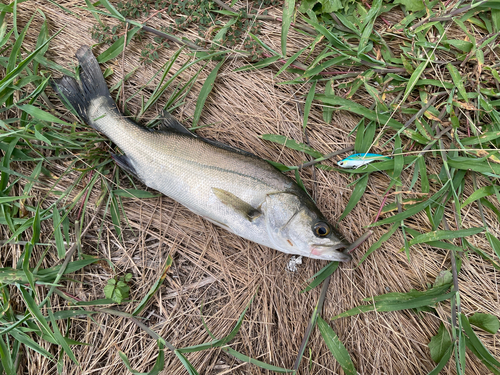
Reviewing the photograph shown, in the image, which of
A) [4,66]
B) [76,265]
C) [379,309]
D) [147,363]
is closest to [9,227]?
[76,265]

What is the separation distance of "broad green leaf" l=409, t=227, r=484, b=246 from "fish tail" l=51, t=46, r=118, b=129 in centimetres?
303

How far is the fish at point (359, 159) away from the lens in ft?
9.18

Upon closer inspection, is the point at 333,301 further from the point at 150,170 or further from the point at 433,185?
the point at 150,170

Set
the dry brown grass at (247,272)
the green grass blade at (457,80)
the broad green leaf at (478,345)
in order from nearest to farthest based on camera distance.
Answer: the broad green leaf at (478,345), the green grass blade at (457,80), the dry brown grass at (247,272)

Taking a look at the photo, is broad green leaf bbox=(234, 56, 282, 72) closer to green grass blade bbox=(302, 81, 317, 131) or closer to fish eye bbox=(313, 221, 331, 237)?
green grass blade bbox=(302, 81, 317, 131)

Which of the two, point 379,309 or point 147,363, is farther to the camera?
point 147,363

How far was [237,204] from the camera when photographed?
2594 mm

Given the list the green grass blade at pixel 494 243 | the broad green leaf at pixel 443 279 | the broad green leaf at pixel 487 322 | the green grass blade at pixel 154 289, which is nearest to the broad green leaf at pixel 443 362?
the broad green leaf at pixel 487 322

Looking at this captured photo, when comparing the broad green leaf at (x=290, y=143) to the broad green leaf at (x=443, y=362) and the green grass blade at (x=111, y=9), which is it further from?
the broad green leaf at (x=443, y=362)

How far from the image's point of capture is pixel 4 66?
9.57 feet

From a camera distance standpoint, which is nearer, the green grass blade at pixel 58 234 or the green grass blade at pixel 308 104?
the green grass blade at pixel 58 234

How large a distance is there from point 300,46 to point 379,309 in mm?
2544

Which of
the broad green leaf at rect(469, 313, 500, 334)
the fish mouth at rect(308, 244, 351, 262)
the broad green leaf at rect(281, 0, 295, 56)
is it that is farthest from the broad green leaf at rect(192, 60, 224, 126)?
the broad green leaf at rect(469, 313, 500, 334)

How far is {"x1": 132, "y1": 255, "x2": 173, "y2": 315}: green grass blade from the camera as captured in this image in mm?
2815
